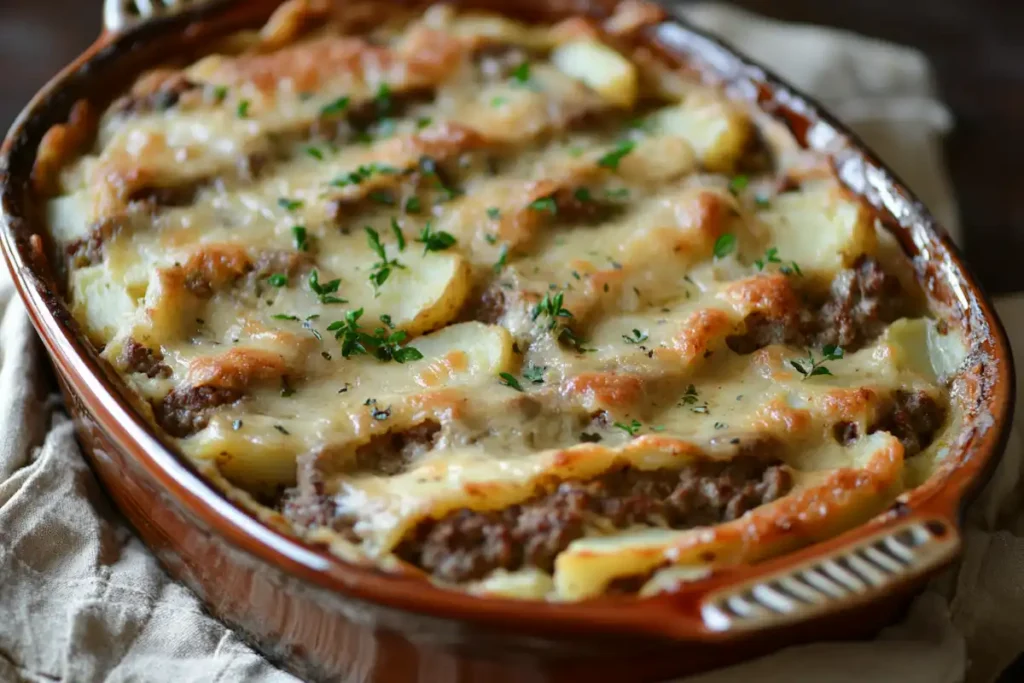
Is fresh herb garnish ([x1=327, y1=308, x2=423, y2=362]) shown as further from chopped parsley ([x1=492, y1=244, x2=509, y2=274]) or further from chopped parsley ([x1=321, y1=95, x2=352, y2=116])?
chopped parsley ([x1=321, y1=95, x2=352, y2=116])

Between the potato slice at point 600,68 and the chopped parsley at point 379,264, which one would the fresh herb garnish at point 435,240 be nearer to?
the chopped parsley at point 379,264

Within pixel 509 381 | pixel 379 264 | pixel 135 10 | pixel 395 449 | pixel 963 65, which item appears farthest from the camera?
pixel 963 65

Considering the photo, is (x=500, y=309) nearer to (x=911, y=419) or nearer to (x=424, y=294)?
(x=424, y=294)

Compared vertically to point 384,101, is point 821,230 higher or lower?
lower

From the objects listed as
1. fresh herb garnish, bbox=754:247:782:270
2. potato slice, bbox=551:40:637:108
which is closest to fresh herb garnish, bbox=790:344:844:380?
fresh herb garnish, bbox=754:247:782:270

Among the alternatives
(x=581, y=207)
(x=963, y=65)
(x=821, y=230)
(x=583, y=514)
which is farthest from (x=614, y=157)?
(x=963, y=65)

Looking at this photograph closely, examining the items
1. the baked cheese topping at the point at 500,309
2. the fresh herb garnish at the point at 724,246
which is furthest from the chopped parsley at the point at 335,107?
the fresh herb garnish at the point at 724,246
